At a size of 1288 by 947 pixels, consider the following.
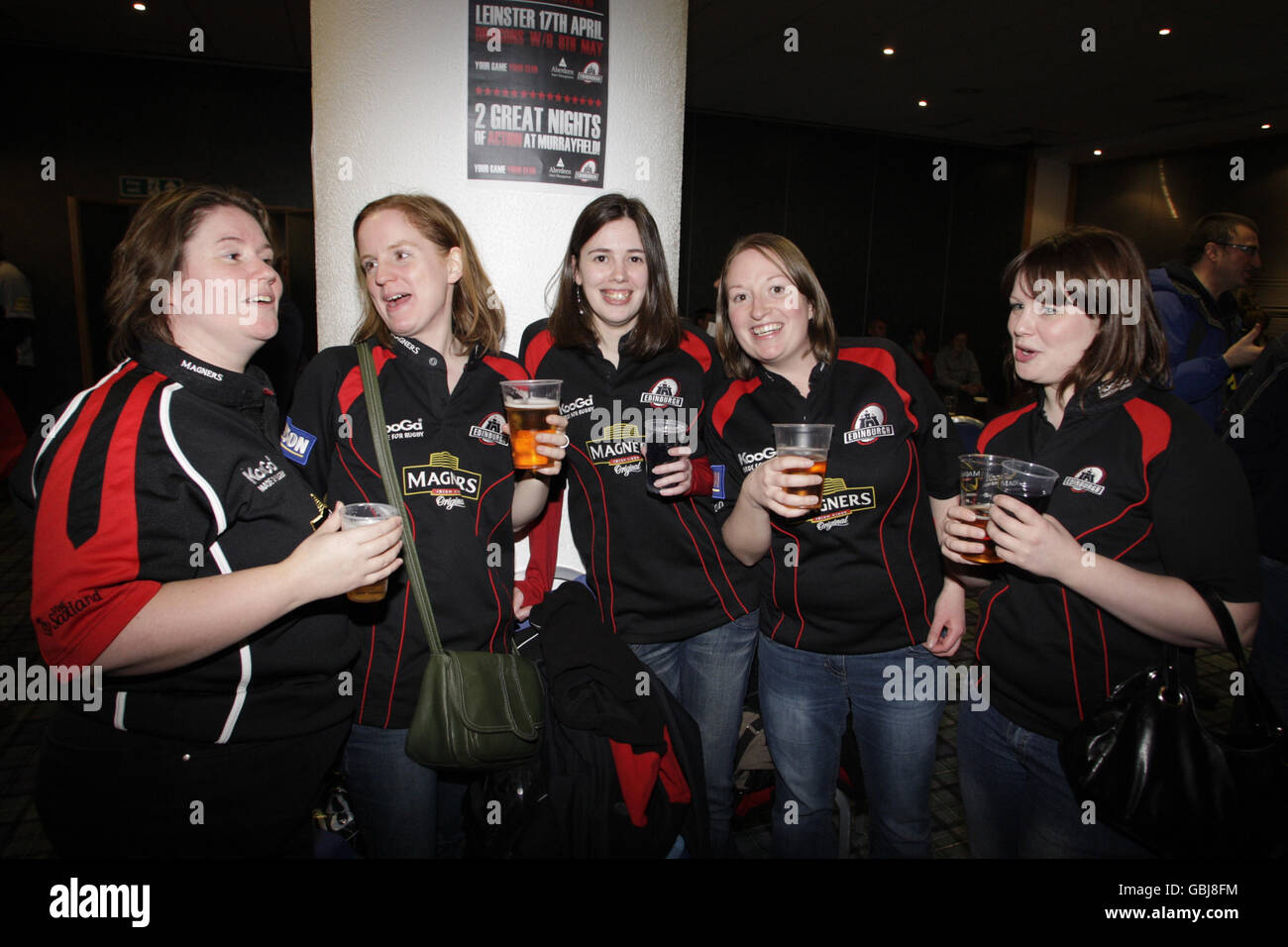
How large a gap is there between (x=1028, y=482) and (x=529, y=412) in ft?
A: 3.54

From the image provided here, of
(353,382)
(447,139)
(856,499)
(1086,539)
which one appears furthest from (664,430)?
(447,139)

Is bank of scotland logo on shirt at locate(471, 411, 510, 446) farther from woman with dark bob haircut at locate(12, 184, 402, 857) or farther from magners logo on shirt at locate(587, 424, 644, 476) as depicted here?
woman with dark bob haircut at locate(12, 184, 402, 857)

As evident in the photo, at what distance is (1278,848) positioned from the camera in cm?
137

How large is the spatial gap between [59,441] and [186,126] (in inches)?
340

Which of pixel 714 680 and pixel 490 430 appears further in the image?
pixel 714 680

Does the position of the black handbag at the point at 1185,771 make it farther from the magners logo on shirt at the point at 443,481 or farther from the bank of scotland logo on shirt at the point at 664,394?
the magners logo on shirt at the point at 443,481

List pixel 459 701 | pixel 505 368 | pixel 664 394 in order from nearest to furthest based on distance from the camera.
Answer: pixel 459 701
pixel 505 368
pixel 664 394

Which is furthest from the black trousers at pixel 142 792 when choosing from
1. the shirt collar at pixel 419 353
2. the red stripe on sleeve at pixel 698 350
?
the red stripe on sleeve at pixel 698 350

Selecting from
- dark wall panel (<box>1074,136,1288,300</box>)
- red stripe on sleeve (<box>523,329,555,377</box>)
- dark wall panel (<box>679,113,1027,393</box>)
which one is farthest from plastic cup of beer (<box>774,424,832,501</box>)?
dark wall panel (<box>1074,136,1288,300</box>)

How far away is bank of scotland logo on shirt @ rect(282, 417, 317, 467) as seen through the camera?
5.63 ft

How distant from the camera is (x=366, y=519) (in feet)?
4.61

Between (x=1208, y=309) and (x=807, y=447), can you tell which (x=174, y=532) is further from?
(x=1208, y=309)
